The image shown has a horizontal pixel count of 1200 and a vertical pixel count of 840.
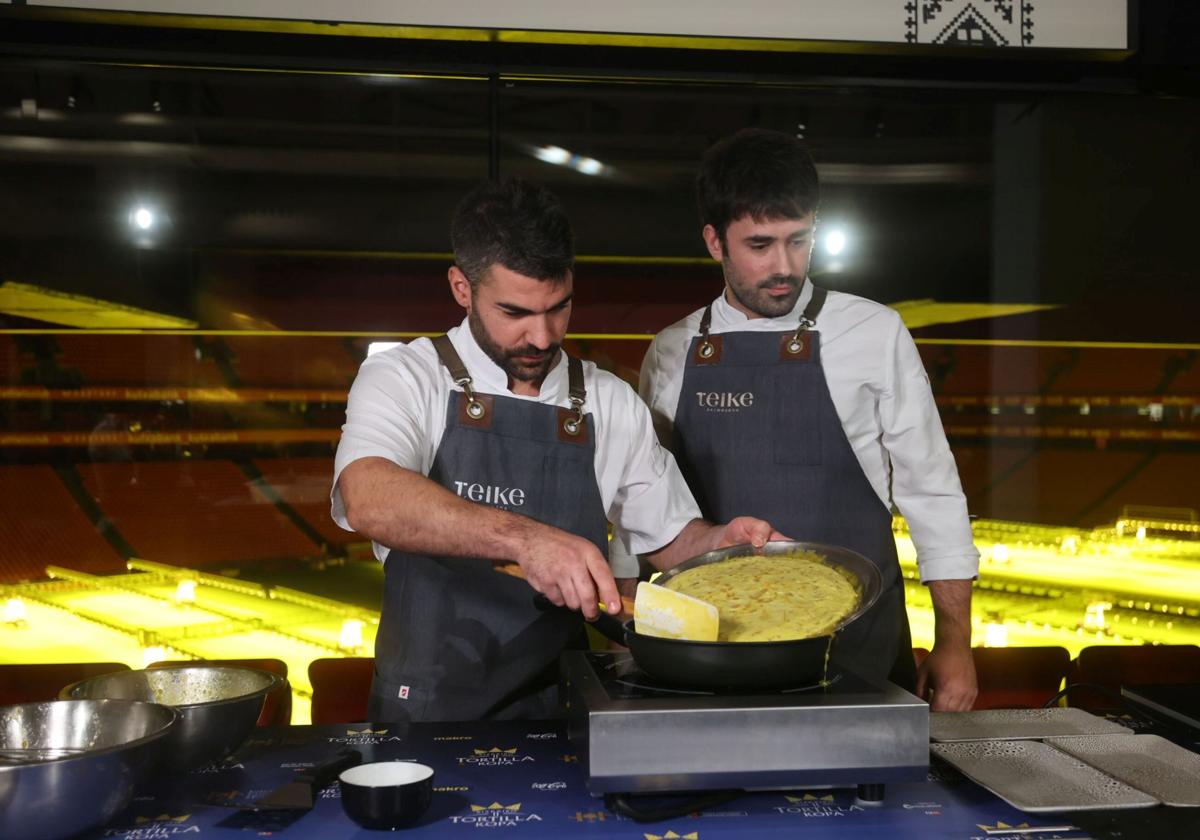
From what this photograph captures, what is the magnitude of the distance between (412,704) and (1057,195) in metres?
3.12

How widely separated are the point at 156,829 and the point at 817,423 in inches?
65.0

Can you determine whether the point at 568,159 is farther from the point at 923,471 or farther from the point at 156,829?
the point at 156,829

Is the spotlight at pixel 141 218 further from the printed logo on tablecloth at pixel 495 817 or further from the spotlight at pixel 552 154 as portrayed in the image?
the printed logo on tablecloth at pixel 495 817

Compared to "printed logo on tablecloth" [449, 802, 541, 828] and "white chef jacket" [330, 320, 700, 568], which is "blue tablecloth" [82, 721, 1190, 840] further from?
"white chef jacket" [330, 320, 700, 568]

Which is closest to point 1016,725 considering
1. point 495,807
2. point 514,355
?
point 495,807

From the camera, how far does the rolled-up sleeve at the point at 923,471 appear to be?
2.46 metres

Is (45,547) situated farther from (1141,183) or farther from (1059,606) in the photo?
(1141,183)

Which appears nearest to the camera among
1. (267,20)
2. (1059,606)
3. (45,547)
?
(267,20)

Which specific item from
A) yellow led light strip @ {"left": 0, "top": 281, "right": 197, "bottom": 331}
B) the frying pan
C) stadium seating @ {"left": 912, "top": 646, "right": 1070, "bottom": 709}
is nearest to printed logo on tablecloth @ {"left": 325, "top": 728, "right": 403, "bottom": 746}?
the frying pan

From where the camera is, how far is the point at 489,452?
2236mm

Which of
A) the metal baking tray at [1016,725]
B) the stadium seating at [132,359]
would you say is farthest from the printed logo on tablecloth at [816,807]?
the stadium seating at [132,359]

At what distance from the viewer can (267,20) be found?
3.17 metres

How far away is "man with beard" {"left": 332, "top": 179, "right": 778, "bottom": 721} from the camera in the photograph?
215cm

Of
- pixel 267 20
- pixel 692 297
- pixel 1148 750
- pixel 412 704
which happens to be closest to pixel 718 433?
pixel 412 704
